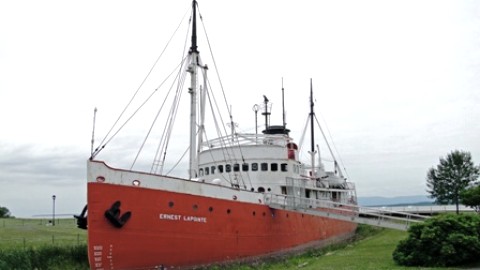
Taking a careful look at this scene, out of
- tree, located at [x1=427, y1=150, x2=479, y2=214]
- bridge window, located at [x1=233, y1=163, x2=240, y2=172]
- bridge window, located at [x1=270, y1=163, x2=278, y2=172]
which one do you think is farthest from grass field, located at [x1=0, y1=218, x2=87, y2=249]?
tree, located at [x1=427, y1=150, x2=479, y2=214]

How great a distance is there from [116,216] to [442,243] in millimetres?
12074

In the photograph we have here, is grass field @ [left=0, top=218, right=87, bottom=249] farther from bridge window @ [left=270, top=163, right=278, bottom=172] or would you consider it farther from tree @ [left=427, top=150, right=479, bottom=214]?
tree @ [left=427, top=150, right=479, bottom=214]

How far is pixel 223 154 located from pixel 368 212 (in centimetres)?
917

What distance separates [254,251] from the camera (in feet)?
78.1

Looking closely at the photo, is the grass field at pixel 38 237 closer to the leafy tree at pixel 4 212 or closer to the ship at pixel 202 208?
the ship at pixel 202 208

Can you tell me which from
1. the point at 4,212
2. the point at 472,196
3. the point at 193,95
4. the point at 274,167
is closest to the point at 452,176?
the point at 472,196

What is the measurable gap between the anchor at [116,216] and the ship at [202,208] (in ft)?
0.12

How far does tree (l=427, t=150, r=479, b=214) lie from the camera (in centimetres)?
6444

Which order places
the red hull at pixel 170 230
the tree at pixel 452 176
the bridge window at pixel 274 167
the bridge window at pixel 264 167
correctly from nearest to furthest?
the red hull at pixel 170 230
the bridge window at pixel 264 167
the bridge window at pixel 274 167
the tree at pixel 452 176

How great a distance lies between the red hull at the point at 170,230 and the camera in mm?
17641

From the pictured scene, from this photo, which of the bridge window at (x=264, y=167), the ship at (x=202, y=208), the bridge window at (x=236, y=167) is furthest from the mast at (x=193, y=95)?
the bridge window at (x=264, y=167)

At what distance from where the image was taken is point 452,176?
6606cm

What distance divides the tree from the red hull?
4907 cm

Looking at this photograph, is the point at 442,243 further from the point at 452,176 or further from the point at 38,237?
the point at 452,176
